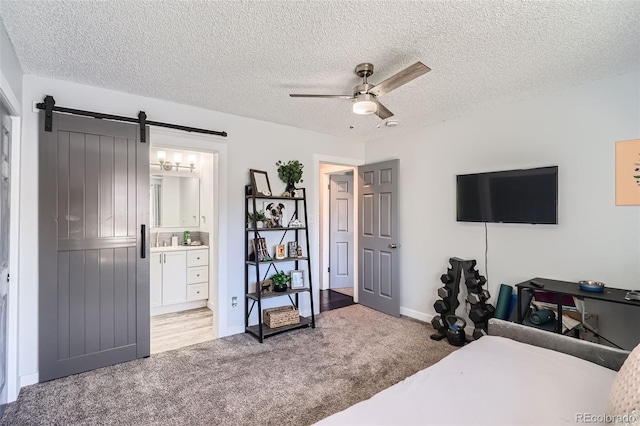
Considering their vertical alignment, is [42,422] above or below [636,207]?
below

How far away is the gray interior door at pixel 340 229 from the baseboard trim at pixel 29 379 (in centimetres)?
411

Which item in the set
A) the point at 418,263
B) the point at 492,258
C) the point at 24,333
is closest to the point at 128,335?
the point at 24,333

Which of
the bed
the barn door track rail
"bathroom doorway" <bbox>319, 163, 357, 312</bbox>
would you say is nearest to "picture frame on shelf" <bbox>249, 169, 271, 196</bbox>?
the barn door track rail

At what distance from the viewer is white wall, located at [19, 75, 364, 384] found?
2535mm

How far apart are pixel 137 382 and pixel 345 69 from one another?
Answer: 2.99 m

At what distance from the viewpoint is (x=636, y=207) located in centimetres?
246

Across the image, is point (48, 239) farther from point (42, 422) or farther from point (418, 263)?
point (418, 263)

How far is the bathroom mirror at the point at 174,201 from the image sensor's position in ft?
14.9

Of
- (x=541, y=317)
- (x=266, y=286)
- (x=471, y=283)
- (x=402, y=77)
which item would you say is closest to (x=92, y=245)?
(x=266, y=286)

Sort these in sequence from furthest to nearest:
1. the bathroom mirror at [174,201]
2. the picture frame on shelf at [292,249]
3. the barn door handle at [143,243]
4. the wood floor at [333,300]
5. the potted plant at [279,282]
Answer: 1. the wood floor at [333,300]
2. the bathroom mirror at [174,201]
3. the picture frame on shelf at [292,249]
4. the potted plant at [279,282]
5. the barn door handle at [143,243]

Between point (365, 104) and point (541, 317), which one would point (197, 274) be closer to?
point (365, 104)

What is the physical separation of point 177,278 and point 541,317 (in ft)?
13.5

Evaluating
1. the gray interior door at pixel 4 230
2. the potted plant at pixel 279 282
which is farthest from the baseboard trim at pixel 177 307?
the gray interior door at pixel 4 230

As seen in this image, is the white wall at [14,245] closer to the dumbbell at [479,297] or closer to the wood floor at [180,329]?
the wood floor at [180,329]
